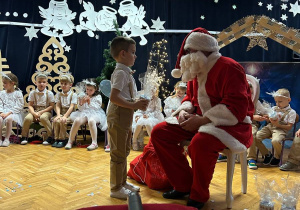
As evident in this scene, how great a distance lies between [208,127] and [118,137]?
0.71m

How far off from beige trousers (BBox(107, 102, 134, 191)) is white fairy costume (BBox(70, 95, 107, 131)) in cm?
215

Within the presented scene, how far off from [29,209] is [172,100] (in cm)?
291

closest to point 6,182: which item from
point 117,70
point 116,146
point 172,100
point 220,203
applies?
point 116,146

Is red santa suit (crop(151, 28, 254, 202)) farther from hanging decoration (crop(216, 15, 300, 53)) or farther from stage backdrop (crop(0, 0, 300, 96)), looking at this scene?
stage backdrop (crop(0, 0, 300, 96))

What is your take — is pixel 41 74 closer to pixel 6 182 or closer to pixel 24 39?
pixel 24 39

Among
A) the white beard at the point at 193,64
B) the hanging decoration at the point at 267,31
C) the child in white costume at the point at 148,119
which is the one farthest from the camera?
the child in white costume at the point at 148,119

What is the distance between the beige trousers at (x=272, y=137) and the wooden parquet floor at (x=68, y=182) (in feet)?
0.92

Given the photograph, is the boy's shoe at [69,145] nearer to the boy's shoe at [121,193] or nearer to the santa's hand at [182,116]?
the boy's shoe at [121,193]

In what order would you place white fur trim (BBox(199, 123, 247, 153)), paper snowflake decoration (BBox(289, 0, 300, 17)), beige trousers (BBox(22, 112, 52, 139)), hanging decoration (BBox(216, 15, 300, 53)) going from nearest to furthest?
white fur trim (BBox(199, 123, 247, 153)) → hanging decoration (BBox(216, 15, 300, 53)) → beige trousers (BBox(22, 112, 52, 139)) → paper snowflake decoration (BBox(289, 0, 300, 17))

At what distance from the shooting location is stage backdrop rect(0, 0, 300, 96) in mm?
5562

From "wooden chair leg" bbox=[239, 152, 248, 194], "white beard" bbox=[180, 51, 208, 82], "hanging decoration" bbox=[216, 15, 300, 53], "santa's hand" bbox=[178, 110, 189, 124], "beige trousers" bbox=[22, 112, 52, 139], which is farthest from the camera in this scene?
"beige trousers" bbox=[22, 112, 52, 139]

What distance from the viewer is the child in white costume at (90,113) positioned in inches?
174

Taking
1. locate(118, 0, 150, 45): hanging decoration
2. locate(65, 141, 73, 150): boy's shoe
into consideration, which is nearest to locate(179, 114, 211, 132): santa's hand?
locate(65, 141, 73, 150): boy's shoe

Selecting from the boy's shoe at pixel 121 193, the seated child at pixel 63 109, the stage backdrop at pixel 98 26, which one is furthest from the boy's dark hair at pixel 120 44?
the stage backdrop at pixel 98 26
